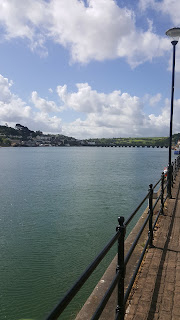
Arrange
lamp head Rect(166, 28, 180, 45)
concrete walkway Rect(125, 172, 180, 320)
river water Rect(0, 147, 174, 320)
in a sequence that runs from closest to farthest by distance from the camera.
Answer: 1. concrete walkway Rect(125, 172, 180, 320)
2. river water Rect(0, 147, 174, 320)
3. lamp head Rect(166, 28, 180, 45)

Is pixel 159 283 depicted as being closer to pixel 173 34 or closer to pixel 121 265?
pixel 121 265

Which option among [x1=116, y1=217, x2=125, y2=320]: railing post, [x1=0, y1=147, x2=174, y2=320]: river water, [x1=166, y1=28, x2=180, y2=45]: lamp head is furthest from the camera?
[x1=166, y1=28, x2=180, y2=45]: lamp head

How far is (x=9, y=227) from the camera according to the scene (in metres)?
15.4

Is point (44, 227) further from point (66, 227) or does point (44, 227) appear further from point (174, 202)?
point (174, 202)

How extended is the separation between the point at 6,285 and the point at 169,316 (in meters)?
6.81

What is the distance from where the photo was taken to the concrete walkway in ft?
12.8

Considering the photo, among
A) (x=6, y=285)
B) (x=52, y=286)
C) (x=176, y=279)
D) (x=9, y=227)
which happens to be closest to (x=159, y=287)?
(x=176, y=279)

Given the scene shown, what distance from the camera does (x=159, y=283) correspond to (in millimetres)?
4684

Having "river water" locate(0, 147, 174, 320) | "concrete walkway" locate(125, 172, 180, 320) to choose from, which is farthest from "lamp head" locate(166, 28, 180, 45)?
"river water" locate(0, 147, 174, 320)

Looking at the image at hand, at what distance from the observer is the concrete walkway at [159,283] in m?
3.90

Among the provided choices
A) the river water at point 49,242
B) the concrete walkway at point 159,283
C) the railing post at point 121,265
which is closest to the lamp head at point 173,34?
the concrete walkway at point 159,283

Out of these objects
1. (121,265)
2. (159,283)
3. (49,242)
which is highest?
(121,265)

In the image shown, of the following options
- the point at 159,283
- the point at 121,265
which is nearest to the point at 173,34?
the point at 159,283

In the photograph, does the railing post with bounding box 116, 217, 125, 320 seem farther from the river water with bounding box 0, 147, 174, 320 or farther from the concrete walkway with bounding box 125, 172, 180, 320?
the river water with bounding box 0, 147, 174, 320
